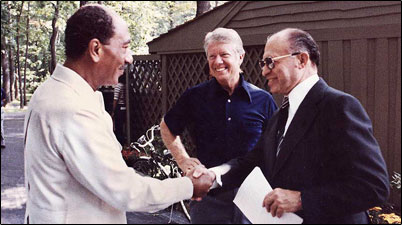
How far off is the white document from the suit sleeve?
0.09 metres

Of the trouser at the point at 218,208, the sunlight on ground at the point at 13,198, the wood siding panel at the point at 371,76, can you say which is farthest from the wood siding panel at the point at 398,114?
the sunlight on ground at the point at 13,198

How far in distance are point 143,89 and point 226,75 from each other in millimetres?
6820

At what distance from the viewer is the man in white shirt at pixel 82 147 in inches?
64.2

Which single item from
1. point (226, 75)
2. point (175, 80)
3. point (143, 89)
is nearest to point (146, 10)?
point (143, 89)

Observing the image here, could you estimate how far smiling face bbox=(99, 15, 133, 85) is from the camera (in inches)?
71.5

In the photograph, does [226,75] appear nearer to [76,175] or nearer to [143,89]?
[76,175]

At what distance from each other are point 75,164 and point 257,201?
28.9 inches

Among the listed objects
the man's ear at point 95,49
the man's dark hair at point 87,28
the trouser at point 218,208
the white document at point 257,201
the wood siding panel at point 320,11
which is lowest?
the trouser at point 218,208

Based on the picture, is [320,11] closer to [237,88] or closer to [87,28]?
[237,88]

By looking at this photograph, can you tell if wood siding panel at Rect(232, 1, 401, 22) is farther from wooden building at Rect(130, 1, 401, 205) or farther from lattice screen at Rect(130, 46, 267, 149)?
lattice screen at Rect(130, 46, 267, 149)

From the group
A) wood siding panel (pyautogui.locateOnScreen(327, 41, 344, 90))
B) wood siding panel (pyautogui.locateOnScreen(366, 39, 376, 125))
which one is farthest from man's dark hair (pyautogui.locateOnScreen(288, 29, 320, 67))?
wood siding panel (pyautogui.locateOnScreen(327, 41, 344, 90))

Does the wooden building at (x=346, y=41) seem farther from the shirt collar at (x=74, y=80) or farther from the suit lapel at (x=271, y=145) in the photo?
the shirt collar at (x=74, y=80)

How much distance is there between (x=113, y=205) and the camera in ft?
5.56

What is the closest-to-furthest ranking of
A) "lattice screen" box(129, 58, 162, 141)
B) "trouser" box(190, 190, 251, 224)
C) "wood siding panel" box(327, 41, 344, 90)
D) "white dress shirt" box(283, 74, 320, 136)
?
1. "white dress shirt" box(283, 74, 320, 136)
2. "trouser" box(190, 190, 251, 224)
3. "wood siding panel" box(327, 41, 344, 90)
4. "lattice screen" box(129, 58, 162, 141)
